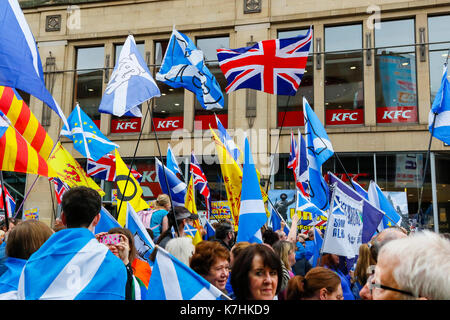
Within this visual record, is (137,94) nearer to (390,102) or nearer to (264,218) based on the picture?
(264,218)

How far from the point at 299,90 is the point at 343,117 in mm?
2216

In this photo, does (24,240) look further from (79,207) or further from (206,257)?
(206,257)

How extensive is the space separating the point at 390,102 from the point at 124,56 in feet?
41.5

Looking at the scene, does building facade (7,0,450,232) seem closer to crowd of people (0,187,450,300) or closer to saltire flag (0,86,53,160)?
saltire flag (0,86,53,160)

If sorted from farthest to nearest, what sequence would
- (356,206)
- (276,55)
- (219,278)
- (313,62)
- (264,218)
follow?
(313,62) < (276,55) < (356,206) < (264,218) < (219,278)

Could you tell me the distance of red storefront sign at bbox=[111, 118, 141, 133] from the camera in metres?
19.8

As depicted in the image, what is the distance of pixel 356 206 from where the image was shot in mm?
5590

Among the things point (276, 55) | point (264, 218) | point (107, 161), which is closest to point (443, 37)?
point (276, 55)

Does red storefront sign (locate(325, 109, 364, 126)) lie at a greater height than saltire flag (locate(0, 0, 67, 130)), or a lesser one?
greater

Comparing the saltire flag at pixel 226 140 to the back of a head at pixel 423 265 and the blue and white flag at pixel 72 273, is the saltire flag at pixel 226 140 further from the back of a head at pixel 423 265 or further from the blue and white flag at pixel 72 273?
the back of a head at pixel 423 265

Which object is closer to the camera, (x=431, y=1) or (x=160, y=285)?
(x=160, y=285)

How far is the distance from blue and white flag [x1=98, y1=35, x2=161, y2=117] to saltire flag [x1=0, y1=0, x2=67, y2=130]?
2158 mm

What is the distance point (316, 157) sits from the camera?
8.41 metres

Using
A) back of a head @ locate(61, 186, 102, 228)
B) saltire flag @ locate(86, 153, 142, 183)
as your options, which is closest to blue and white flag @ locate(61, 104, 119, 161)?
saltire flag @ locate(86, 153, 142, 183)
